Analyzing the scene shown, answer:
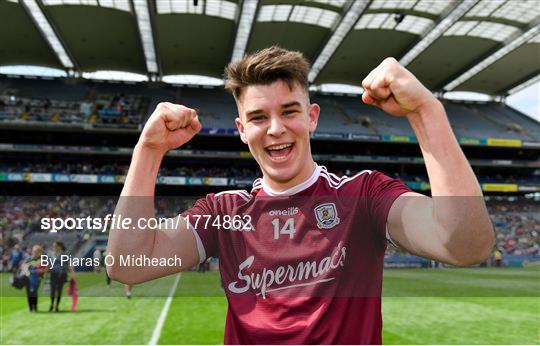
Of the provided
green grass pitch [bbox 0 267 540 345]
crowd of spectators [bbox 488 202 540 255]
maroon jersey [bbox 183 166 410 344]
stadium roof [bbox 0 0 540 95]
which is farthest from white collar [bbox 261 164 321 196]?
stadium roof [bbox 0 0 540 95]

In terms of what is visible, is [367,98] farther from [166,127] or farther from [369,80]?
[166,127]

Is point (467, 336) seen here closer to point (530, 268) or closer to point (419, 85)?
point (419, 85)

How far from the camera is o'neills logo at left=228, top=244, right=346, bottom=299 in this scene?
5.52ft

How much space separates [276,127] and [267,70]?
23cm

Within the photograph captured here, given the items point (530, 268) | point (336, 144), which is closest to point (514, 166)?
point (336, 144)

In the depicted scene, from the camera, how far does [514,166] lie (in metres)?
39.5

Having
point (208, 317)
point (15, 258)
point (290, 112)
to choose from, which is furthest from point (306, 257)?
point (15, 258)

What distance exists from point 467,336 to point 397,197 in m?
7.77

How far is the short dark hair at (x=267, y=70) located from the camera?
1.70 m

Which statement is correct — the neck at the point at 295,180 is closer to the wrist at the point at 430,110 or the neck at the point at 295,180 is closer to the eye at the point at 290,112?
the eye at the point at 290,112

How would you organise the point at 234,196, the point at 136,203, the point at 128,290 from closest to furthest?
the point at 136,203 < the point at 234,196 < the point at 128,290

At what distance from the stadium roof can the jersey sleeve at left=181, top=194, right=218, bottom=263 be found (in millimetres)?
22156

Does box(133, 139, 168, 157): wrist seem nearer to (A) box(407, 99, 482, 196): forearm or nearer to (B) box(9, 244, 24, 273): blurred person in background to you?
(A) box(407, 99, 482, 196): forearm

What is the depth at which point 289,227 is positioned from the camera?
5.93 ft
